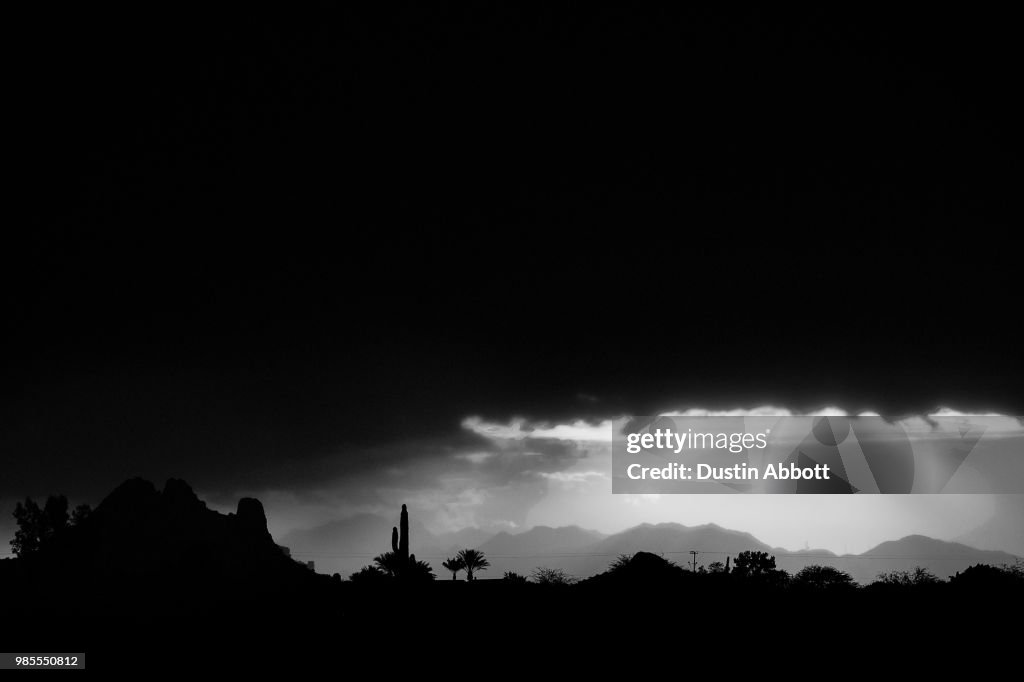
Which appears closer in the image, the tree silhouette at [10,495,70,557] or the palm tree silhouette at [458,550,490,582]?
the palm tree silhouette at [458,550,490,582]

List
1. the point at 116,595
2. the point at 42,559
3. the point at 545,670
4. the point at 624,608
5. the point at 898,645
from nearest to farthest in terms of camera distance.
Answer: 1. the point at 545,670
2. the point at 898,645
3. the point at 624,608
4. the point at 116,595
5. the point at 42,559

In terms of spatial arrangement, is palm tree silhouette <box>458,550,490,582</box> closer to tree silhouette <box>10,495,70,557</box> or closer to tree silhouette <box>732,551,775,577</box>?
tree silhouette <box>732,551,775,577</box>

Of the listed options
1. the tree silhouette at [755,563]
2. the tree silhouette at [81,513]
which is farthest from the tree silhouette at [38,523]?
the tree silhouette at [755,563]

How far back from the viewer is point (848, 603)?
71125 mm

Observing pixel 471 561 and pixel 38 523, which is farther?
pixel 38 523

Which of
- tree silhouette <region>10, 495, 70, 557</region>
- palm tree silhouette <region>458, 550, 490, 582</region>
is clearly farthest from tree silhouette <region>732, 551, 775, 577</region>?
tree silhouette <region>10, 495, 70, 557</region>

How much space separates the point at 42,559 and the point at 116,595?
22.2 meters

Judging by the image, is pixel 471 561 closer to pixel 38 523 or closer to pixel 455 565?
pixel 455 565

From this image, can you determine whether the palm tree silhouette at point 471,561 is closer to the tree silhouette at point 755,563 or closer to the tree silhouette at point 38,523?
the tree silhouette at point 755,563

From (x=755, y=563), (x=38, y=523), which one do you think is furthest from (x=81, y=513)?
(x=755, y=563)

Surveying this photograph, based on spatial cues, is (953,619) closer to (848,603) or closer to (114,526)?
(848,603)

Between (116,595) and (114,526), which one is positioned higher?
(114,526)

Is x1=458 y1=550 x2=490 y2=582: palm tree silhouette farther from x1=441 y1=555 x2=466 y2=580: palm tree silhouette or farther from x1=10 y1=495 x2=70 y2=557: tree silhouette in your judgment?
x1=10 y1=495 x2=70 y2=557: tree silhouette

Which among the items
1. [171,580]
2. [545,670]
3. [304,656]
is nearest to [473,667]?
[545,670]
